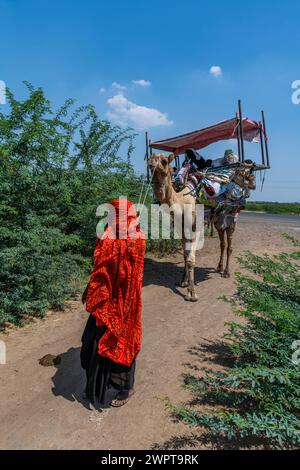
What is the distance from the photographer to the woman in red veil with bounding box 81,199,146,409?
3238 mm

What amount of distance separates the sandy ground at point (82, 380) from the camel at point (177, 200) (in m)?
0.44

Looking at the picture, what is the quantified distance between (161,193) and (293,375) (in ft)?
12.7

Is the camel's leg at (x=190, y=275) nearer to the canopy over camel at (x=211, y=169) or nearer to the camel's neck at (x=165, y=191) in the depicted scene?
the canopy over camel at (x=211, y=169)

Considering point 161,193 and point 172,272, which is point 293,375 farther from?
point 172,272

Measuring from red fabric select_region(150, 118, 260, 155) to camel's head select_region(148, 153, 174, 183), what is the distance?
178cm

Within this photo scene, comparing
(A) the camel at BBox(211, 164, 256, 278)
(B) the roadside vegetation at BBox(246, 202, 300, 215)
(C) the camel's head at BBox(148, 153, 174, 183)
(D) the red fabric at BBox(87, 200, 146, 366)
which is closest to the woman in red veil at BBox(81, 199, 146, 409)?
(D) the red fabric at BBox(87, 200, 146, 366)

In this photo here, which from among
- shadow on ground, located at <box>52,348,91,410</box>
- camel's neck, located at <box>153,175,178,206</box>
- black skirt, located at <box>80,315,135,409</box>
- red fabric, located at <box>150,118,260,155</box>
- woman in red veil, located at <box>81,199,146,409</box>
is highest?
red fabric, located at <box>150,118,260,155</box>

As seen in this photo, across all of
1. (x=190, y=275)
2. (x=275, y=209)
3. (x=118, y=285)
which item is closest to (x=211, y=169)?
(x=190, y=275)

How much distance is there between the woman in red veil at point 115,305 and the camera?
3238mm

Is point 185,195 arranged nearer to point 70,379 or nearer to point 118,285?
point 118,285

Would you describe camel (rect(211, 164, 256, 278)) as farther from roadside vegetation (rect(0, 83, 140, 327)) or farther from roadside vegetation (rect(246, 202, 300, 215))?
roadside vegetation (rect(246, 202, 300, 215))

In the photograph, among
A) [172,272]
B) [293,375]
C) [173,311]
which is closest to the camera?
[293,375]

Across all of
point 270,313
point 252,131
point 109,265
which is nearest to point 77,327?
point 109,265

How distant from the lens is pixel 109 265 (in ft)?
10.7
